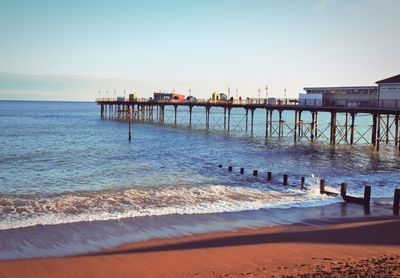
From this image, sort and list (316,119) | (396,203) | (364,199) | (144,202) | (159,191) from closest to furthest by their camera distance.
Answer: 1. (396,203)
2. (364,199)
3. (144,202)
4. (159,191)
5. (316,119)

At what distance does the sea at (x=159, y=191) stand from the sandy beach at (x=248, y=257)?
0.82m

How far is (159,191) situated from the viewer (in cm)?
2270

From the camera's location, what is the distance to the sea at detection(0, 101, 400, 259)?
50.0 ft

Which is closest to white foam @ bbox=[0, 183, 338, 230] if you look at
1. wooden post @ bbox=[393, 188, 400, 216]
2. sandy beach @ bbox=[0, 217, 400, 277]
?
wooden post @ bbox=[393, 188, 400, 216]

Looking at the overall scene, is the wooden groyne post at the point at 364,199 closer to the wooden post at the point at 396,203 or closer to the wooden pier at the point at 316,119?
the wooden post at the point at 396,203

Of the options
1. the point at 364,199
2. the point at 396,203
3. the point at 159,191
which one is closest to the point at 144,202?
the point at 159,191

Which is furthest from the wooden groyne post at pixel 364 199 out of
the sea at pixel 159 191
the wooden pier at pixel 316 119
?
the wooden pier at pixel 316 119

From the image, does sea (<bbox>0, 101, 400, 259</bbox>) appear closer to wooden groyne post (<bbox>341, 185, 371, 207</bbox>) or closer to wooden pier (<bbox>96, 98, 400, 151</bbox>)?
wooden groyne post (<bbox>341, 185, 371, 207</bbox>)

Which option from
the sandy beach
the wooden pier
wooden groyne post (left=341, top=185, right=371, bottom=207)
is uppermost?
the wooden pier

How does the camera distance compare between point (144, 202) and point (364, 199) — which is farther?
point (144, 202)

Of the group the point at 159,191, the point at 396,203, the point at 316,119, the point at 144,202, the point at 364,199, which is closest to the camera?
the point at 396,203

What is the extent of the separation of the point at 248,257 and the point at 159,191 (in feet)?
34.9

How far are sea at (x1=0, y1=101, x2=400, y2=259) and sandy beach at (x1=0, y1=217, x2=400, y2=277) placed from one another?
82cm

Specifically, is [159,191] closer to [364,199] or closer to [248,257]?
[364,199]
